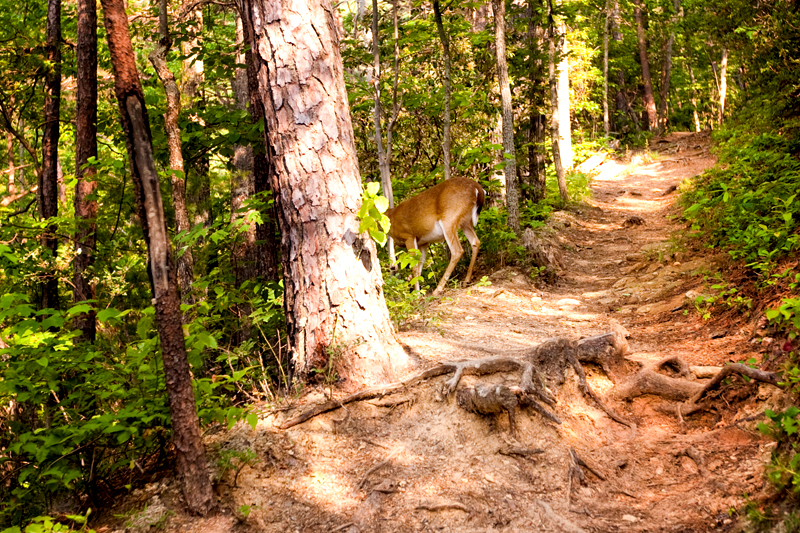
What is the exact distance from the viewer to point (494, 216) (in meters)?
10.9

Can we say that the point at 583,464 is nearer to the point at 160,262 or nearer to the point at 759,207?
the point at 160,262

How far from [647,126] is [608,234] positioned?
2100 centimetres

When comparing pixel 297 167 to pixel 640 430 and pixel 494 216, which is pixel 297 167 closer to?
pixel 640 430

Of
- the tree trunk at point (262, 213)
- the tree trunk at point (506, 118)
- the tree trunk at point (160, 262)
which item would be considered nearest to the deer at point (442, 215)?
the tree trunk at point (506, 118)

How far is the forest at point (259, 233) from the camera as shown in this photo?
138 inches

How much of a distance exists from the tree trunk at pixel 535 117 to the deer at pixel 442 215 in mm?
4758

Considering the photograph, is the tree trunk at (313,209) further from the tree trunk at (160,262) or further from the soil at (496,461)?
the tree trunk at (160,262)

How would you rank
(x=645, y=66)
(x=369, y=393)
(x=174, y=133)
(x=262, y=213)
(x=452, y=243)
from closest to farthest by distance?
(x=369, y=393) → (x=262, y=213) → (x=174, y=133) → (x=452, y=243) → (x=645, y=66)

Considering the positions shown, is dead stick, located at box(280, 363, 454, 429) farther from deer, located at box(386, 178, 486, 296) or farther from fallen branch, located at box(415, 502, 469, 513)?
deer, located at box(386, 178, 486, 296)

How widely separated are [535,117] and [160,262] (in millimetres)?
12747

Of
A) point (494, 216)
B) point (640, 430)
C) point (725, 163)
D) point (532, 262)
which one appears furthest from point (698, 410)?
point (725, 163)

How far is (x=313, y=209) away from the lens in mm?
4738

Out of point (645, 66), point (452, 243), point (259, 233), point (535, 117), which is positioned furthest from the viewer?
point (645, 66)

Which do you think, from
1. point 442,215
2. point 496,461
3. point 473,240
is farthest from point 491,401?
point 473,240
